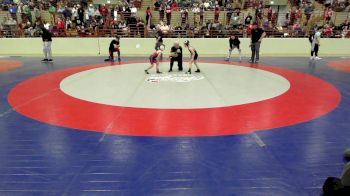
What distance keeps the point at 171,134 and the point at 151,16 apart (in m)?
16.2

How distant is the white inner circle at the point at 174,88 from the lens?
8.13 m

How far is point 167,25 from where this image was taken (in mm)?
20203

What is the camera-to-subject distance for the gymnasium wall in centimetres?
1867

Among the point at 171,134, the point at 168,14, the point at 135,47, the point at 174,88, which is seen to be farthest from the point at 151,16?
the point at 171,134

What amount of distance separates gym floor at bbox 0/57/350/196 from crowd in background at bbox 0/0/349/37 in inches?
352

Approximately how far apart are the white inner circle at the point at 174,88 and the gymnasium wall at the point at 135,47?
620cm

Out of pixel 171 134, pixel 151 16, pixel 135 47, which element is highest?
pixel 151 16

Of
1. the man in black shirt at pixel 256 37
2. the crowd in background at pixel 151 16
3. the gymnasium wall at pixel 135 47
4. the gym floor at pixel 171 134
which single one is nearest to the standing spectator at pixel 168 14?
the crowd in background at pixel 151 16

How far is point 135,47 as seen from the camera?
1889 centimetres

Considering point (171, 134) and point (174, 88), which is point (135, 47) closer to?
point (174, 88)

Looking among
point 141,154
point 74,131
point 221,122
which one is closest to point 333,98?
point 221,122

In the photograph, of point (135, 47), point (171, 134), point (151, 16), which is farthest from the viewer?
point (151, 16)

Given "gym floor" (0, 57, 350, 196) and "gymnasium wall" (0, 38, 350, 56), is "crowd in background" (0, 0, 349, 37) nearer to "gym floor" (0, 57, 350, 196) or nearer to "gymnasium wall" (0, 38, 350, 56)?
"gymnasium wall" (0, 38, 350, 56)

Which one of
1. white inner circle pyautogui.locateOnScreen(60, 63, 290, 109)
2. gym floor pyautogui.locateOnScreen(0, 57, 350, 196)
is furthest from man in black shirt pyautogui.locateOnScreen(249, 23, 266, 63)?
gym floor pyautogui.locateOnScreen(0, 57, 350, 196)
